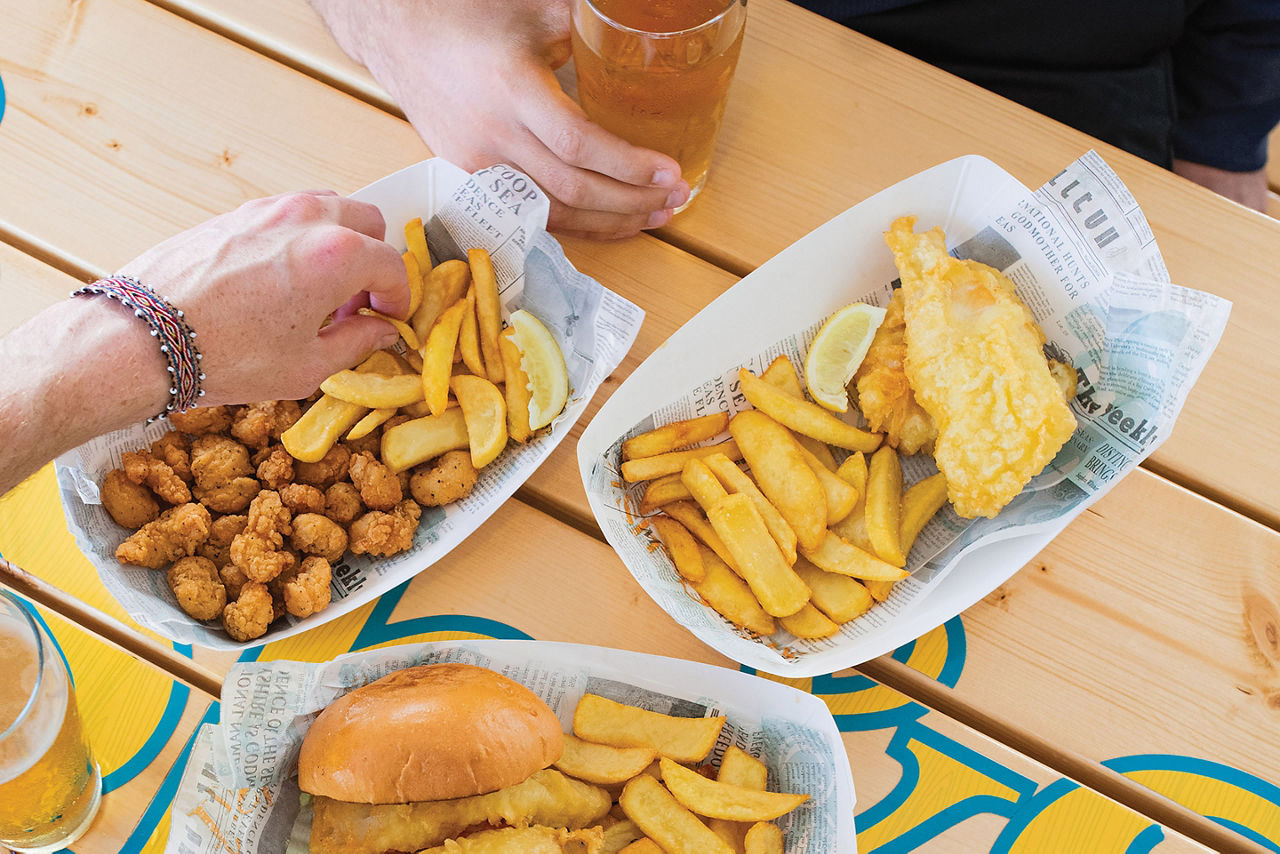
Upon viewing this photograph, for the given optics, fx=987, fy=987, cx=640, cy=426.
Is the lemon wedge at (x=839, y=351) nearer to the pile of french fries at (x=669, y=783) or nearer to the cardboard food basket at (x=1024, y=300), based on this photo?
the cardboard food basket at (x=1024, y=300)

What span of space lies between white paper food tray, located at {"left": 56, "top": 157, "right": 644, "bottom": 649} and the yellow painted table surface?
14 cm

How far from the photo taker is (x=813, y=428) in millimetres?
1266

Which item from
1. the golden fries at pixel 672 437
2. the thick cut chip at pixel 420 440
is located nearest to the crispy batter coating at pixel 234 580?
the thick cut chip at pixel 420 440

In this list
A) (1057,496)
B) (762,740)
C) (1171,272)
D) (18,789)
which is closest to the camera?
(18,789)

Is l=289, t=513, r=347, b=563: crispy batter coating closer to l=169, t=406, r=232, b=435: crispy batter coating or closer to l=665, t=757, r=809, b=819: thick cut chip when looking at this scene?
l=169, t=406, r=232, b=435: crispy batter coating

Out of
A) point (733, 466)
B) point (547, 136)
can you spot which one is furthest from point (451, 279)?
point (733, 466)

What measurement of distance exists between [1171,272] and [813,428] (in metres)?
0.65

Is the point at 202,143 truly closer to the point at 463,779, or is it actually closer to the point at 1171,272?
the point at 463,779

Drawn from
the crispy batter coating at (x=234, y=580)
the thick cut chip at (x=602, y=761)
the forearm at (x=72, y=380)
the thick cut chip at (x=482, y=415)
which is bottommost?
the thick cut chip at (x=602, y=761)

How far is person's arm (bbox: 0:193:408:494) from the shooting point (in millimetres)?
1062

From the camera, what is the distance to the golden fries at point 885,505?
3.98ft

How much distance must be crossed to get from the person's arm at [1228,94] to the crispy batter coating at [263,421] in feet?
5.33

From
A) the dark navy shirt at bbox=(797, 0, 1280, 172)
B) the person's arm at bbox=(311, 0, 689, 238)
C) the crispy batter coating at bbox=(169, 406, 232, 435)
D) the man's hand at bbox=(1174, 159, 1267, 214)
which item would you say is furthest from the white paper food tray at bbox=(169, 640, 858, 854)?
the man's hand at bbox=(1174, 159, 1267, 214)

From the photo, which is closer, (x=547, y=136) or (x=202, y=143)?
(x=547, y=136)
